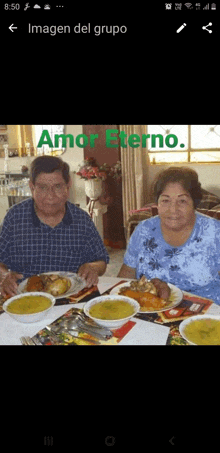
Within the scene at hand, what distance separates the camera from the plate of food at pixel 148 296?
1.11 meters

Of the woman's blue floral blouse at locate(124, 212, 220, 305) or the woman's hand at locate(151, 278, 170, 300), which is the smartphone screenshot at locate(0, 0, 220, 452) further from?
the woman's blue floral blouse at locate(124, 212, 220, 305)

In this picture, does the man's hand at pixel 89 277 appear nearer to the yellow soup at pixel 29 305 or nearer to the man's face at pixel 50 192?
the yellow soup at pixel 29 305

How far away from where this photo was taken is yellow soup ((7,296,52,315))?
1.06 meters

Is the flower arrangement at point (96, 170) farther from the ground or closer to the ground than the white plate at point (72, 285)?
farther from the ground

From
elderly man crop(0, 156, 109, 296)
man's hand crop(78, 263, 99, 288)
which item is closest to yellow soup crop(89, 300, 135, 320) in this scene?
man's hand crop(78, 263, 99, 288)

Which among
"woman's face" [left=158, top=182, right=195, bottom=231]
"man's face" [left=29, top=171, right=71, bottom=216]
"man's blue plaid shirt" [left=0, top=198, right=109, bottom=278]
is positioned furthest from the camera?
"man's blue plaid shirt" [left=0, top=198, right=109, bottom=278]

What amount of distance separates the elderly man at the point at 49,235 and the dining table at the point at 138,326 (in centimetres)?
56

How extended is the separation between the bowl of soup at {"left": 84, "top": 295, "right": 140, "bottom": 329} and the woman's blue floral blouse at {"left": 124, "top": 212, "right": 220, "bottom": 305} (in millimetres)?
435

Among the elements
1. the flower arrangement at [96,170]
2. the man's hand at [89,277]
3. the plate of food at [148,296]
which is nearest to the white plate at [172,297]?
the plate of food at [148,296]
